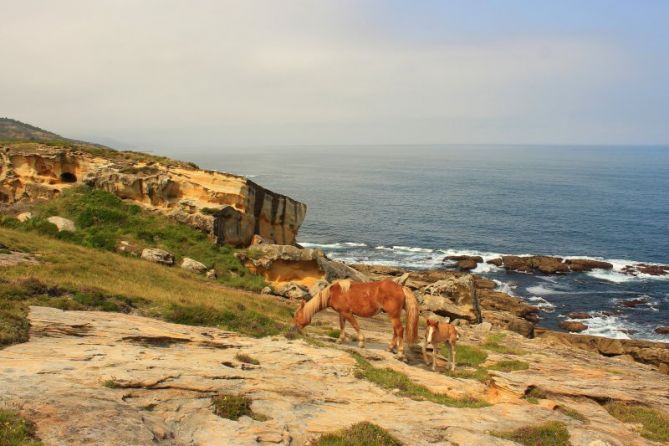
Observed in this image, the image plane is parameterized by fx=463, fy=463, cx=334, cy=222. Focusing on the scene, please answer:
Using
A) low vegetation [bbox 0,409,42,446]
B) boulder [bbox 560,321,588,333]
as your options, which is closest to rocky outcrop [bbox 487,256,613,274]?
boulder [bbox 560,321,588,333]

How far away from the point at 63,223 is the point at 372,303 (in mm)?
30435

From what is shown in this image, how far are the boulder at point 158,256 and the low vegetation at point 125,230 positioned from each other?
0.98 metres

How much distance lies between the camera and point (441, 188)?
17400 centimetres

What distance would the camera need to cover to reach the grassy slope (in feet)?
59.9

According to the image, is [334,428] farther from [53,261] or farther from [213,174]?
[213,174]

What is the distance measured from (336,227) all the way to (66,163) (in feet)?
217

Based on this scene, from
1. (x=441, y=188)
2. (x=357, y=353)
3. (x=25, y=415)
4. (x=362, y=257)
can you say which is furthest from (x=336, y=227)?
(x=25, y=415)

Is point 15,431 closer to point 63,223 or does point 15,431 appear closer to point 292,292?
point 292,292

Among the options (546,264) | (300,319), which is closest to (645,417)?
(300,319)

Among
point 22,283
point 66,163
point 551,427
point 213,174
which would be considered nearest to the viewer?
point 551,427

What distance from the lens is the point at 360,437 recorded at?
33.6ft

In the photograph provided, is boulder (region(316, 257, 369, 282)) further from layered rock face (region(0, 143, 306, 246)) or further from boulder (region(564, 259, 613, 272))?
boulder (region(564, 259, 613, 272))

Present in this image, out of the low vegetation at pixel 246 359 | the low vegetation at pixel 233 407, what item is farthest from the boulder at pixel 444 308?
the low vegetation at pixel 233 407

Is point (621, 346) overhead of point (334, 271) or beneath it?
beneath
